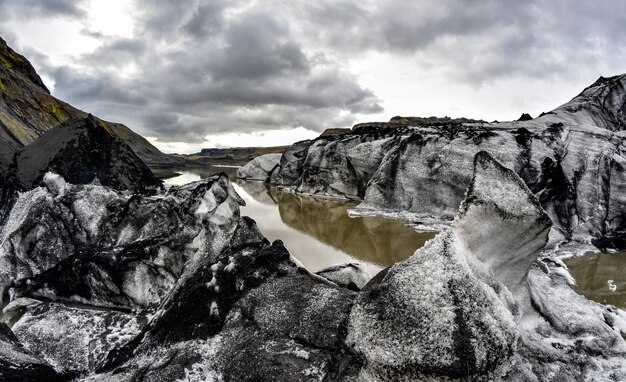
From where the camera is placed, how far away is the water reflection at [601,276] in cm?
747

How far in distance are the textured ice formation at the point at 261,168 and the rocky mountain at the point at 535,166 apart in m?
12.5

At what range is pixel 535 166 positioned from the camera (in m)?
13.5

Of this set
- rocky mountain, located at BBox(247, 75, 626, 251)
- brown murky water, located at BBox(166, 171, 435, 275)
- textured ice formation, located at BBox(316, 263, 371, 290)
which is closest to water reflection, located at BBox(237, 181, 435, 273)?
brown murky water, located at BBox(166, 171, 435, 275)

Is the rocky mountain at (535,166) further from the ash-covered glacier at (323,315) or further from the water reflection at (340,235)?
the ash-covered glacier at (323,315)

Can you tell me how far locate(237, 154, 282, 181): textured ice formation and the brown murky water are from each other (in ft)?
49.6

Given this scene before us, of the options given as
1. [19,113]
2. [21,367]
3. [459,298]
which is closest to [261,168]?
[19,113]

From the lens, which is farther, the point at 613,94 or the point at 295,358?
the point at 613,94

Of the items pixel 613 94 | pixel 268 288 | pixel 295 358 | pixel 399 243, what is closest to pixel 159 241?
pixel 268 288

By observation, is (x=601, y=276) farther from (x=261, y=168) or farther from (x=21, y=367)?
(x=261, y=168)

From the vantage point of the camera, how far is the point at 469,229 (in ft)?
13.5

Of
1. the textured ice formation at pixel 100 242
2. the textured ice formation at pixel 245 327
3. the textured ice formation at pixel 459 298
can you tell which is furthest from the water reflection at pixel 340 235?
the textured ice formation at pixel 459 298

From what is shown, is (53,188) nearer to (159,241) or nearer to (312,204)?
(159,241)

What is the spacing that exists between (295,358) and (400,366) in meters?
0.96

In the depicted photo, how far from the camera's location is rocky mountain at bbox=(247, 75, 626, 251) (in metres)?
12.3
